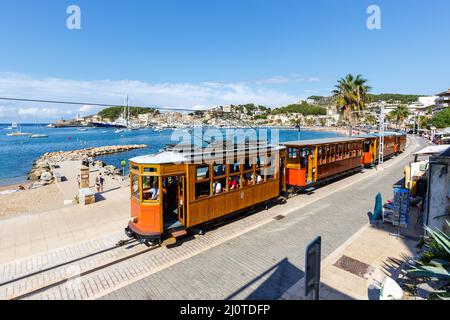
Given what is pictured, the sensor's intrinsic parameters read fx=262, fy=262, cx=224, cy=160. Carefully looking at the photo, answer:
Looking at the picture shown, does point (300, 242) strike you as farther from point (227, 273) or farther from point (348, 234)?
point (227, 273)

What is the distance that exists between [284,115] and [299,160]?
182m

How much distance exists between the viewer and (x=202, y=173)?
8875mm

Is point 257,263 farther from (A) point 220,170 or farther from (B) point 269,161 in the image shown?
Result: (B) point 269,161

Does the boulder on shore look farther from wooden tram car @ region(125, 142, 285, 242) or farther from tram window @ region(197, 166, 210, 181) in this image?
tram window @ region(197, 166, 210, 181)

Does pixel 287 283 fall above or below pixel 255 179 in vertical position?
below

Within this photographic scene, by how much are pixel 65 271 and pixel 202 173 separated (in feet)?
15.4

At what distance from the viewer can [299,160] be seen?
1408cm

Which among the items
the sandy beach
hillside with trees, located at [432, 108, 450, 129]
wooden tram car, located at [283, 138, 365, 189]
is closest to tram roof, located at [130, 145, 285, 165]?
wooden tram car, located at [283, 138, 365, 189]

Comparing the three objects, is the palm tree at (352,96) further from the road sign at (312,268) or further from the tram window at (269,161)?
the road sign at (312,268)

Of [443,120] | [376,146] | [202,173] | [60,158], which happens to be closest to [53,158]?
[60,158]

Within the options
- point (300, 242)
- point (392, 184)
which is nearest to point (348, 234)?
point (300, 242)

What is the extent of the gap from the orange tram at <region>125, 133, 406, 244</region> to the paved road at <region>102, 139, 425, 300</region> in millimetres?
1262

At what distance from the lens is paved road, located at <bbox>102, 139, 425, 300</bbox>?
6.05m

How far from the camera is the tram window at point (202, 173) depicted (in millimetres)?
8773
